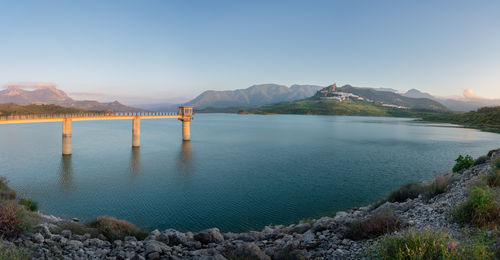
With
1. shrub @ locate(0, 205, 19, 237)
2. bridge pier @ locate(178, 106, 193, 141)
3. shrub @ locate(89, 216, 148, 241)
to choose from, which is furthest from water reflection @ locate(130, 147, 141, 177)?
shrub @ locate(0, 205, 19, 237)

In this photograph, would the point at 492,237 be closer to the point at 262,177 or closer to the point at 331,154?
the point at 262,177

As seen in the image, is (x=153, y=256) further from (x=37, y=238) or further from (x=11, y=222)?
(x=11, y=222)

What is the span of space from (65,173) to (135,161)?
10320 mm

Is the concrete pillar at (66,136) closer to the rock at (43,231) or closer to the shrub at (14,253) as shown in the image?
the rock at (43,231)

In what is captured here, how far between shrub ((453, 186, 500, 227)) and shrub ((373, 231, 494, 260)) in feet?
7.01

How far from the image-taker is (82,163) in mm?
41000

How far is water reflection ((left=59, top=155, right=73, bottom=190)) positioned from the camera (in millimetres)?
29375

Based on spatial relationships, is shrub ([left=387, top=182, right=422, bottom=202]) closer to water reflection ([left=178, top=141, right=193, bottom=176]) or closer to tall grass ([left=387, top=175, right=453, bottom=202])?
tall grass ([left=387, top=175, right=453, bottom=202])

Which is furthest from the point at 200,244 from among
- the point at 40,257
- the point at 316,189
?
the point at 316,189

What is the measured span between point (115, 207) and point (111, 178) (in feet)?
37.9

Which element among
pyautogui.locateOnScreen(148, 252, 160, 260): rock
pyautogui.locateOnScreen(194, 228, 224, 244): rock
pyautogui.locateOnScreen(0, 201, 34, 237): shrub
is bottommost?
pyautogui.locateOnScreen(194, 228, 224, 244): rock

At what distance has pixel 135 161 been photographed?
1702 inches

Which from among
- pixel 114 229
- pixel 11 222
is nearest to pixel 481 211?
pixel 114 229

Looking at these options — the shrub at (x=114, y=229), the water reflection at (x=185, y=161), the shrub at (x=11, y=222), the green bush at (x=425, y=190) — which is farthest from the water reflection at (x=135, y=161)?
the green bush at (x=425, y=190)
